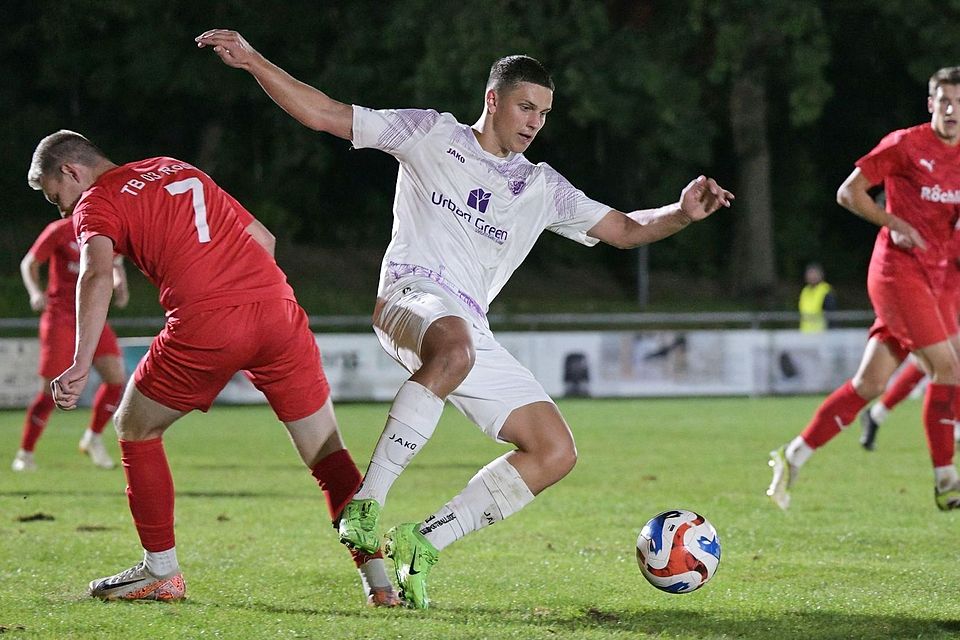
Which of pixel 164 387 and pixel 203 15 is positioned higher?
pixel 203 15

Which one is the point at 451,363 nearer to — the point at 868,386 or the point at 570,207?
the point at 570,207

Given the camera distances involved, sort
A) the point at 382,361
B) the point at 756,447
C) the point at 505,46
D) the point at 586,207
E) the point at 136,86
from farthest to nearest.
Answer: the point at 136,86
the point at 505,46
the point at 382,361
the point at 756,447
the point at 586,207

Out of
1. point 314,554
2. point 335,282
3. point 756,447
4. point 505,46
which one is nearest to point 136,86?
point 335,282

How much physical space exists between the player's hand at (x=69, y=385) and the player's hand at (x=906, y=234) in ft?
16.1

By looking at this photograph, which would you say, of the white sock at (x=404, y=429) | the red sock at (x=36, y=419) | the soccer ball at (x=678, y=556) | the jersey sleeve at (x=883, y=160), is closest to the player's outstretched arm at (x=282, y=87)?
the white sock at (x=404, y=429)

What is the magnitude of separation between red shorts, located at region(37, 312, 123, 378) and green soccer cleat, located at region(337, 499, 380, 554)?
7.17 m

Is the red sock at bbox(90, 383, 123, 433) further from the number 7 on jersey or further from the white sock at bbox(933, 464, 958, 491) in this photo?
the white sock at bbox(933, 464, 958, 491)

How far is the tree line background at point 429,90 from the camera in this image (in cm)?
3030

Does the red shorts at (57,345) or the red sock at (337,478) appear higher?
the red sock at (337,478)

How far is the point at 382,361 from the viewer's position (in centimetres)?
2053

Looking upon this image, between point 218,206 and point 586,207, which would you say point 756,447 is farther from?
point 218,206

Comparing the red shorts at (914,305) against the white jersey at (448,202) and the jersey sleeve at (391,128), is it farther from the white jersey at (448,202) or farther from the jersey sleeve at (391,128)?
the jersey sleeve at (391,128)

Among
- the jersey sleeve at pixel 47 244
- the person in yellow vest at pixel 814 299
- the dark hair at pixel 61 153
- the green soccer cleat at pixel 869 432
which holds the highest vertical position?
the dark hair at pixel 61 153

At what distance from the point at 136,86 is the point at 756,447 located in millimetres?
22233
